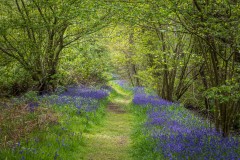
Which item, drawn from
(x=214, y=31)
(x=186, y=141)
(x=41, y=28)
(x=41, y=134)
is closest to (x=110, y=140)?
(x=41, y=134)

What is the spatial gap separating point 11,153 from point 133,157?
360 centimetres

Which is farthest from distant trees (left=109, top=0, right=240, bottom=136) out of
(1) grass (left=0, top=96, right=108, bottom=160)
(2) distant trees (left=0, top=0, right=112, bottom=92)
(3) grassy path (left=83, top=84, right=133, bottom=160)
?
(2) distant trees (left=0, top=0, right=112, bottom=92)

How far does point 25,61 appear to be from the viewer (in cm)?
1545

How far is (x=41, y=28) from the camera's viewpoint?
1384 centimetres

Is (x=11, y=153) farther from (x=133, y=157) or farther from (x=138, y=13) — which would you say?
(x=138, y=13)

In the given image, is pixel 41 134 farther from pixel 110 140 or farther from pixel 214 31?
pixel 214 31

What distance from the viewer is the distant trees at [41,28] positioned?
44.0ft

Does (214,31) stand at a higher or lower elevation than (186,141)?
higher

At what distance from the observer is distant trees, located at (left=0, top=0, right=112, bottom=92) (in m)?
13.4

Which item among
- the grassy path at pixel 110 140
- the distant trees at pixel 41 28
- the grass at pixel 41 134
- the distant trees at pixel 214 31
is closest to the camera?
the grass at pixel 41 134

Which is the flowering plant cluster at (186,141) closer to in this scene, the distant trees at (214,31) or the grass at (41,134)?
the distant trees at (214,31)

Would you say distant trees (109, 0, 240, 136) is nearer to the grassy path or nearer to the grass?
the grassy path

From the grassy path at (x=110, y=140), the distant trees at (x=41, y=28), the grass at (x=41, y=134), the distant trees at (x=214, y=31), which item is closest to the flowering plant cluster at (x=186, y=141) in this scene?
the grassy path at (x=110, y=140)

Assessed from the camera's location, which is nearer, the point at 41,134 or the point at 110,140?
the point at 41,134
